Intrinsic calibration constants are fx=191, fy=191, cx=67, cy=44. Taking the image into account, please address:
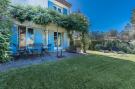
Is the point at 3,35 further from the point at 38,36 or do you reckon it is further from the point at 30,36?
the point at 38,36

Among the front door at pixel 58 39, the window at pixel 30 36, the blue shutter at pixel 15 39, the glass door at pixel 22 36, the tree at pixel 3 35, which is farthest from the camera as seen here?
the front door at pixel 58 39

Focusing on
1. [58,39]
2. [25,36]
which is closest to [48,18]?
[25,36]

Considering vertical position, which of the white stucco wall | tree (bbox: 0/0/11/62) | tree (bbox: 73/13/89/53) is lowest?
tree (bbox: 0/0/11/62)

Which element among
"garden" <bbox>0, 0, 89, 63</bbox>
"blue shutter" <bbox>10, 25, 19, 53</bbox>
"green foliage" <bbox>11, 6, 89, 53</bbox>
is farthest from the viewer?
"blue shutter" <bbox>10, 25, 19, 53</bbox>

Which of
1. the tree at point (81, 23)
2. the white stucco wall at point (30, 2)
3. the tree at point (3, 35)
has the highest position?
the white stucco wall at point (30, 2)

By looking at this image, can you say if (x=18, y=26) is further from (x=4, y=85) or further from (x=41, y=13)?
(x=4, y=85)

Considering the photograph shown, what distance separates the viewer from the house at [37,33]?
16905 mm

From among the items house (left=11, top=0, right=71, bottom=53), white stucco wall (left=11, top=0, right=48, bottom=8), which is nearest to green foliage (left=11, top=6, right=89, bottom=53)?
house (left=11, top=0, right=71, bottom=53)

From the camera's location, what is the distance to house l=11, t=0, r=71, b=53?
55.5 feet

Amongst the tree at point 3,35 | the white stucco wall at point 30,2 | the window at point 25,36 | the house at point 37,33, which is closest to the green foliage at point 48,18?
the house at point 37,33

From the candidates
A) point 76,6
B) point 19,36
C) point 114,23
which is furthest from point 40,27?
point 114,23

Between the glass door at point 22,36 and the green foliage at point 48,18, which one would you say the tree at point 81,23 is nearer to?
the green foliage at point 48,18

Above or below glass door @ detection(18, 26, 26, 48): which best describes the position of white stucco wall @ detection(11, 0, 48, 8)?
above

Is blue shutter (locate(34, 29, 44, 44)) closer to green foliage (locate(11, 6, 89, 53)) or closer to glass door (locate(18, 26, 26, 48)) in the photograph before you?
glass door (locate(18, 26, 26, 48))
